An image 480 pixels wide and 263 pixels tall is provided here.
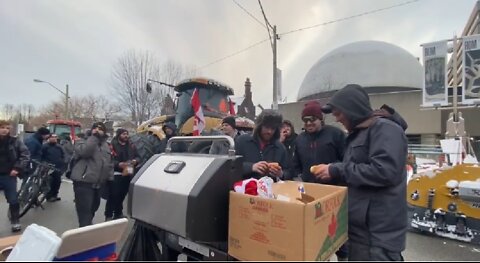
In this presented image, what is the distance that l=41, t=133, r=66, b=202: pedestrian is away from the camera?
744 centimetres

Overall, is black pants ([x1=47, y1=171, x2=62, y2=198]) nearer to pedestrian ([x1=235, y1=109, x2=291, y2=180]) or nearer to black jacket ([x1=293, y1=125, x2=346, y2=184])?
pedestrian ([x1=235, y1=109, x2=291, y2=180])

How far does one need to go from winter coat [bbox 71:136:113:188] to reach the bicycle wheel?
2.47 metres

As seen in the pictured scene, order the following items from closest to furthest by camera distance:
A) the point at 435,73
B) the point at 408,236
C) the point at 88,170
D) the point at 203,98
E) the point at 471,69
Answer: the point at 88,170 → the point at 408,236 → the point at 203,98 → the point at 471,69 → the point at 435,73

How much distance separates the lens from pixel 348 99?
2158 mm

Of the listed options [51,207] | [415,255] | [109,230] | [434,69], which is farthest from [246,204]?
[434,69]

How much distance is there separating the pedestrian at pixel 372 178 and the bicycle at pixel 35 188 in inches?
244

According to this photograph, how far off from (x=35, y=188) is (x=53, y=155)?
1273 millimetres

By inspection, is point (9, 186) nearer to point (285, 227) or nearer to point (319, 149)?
point (319, 149)

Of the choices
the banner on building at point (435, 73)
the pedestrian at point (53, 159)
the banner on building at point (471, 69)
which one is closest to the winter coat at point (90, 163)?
the pedestrian at point (53, 159)

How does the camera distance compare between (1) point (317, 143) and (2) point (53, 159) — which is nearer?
(1) point (317, 143)

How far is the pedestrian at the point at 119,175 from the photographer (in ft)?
19.2

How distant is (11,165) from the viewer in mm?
5094

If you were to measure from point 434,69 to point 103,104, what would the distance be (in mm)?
44400

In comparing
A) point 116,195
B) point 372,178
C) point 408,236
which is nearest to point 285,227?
point 372,178
